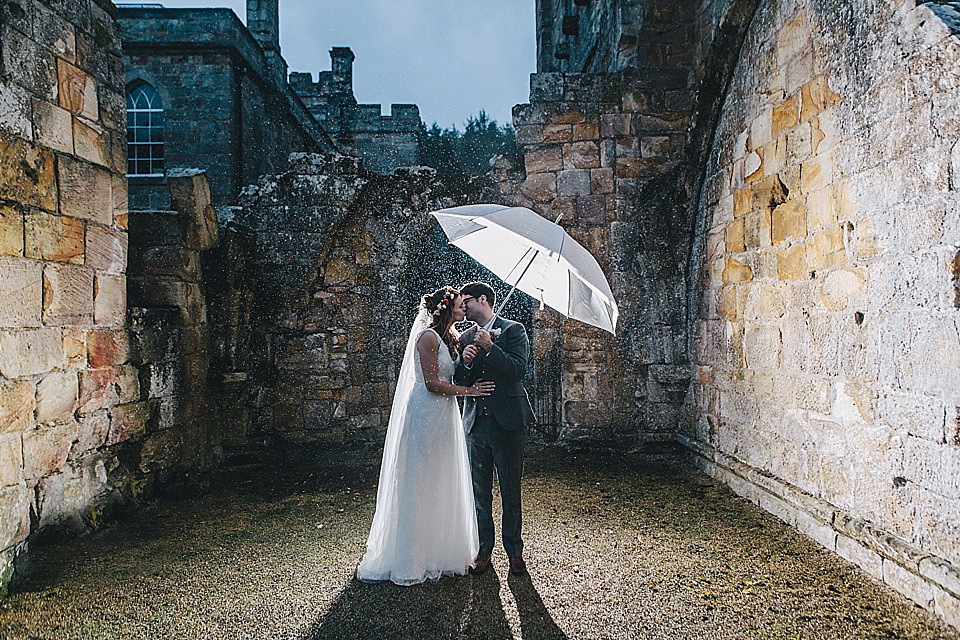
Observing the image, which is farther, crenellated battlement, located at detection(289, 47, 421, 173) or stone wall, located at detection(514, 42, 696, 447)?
crenellated battlement, located at detection(289, 47, 421, 173)

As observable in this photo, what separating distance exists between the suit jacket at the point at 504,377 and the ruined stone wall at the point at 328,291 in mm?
3419

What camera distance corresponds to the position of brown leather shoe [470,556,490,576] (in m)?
3.81

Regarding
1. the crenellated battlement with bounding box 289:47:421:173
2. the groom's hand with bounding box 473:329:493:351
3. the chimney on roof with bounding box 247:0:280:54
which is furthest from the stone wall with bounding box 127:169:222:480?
the crenellated battlement with bounding box 289:47:421:173

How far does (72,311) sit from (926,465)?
5126 mm

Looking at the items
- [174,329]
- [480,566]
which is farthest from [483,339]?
[174,329]

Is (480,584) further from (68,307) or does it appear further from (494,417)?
(68,307)

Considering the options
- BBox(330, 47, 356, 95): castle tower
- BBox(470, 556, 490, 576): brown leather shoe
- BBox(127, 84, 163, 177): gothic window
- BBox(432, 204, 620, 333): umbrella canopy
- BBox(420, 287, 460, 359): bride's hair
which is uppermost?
BBox(330, 47, 356, 95): castle tower

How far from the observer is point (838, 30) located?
4.15 metres

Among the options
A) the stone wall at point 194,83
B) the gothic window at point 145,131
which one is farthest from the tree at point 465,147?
the gothic window at point 145,131

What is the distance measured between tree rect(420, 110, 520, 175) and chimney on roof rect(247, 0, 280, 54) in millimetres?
7050

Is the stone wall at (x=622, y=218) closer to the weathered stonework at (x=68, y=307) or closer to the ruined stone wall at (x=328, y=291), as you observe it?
the ruined stone wall at (x=328, y=291)

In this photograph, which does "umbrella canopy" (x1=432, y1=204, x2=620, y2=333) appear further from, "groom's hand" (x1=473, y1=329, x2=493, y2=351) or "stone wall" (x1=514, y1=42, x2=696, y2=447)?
"stone wall" (x1=514, y1=42, x2=696, y2=447)

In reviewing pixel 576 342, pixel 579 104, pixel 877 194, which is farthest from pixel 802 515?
pixel 579 104

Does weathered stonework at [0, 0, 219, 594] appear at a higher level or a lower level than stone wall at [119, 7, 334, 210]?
lower
